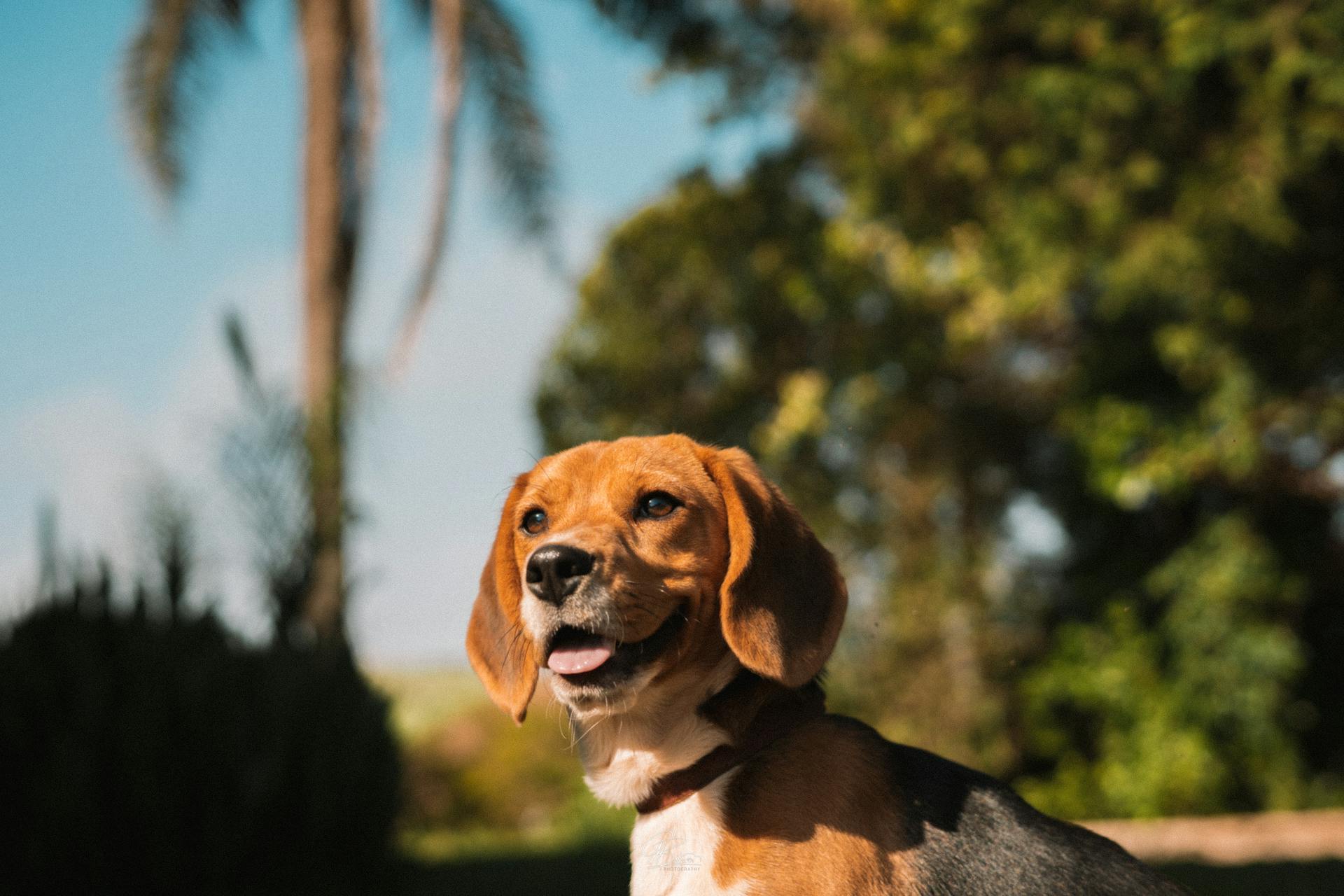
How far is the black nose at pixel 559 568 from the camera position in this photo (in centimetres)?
274

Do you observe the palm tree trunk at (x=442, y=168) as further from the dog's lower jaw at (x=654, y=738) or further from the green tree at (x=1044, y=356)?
the dog's lower jaw at (x=654, y=738)

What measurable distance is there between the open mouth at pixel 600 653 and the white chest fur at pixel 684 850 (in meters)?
0.35

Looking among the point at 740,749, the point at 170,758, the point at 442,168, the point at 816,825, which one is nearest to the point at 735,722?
the point at 740,749

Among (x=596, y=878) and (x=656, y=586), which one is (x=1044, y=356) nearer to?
(x=596, y=878)

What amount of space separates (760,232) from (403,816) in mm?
10007

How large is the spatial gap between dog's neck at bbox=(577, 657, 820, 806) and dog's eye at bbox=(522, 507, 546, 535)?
56cm

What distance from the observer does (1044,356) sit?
1539cm

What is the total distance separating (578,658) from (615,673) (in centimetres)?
10

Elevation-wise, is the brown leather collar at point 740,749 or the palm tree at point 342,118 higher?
the palm tree at point 342,118

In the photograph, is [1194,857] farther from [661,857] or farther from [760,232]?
[760,232]

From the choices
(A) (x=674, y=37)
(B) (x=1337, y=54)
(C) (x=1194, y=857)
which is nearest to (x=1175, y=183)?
(B) (x=1337, y=54)

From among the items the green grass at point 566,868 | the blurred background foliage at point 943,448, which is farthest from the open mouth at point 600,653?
the green grass at point 566,868

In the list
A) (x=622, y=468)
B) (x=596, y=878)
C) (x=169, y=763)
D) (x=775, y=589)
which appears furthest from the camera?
(x=596, y=878)

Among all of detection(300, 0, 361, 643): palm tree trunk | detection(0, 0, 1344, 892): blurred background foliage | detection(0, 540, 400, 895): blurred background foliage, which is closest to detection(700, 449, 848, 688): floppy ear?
detection(0, 0, 1344, 892): blurred background foliage
